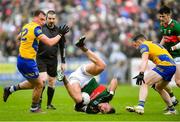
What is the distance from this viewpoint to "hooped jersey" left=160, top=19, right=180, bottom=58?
16703mm

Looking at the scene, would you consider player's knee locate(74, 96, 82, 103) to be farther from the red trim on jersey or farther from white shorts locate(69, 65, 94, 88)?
white shorts locate(69, 65, 94, 88)

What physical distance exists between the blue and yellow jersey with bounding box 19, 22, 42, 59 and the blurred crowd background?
45.3ft

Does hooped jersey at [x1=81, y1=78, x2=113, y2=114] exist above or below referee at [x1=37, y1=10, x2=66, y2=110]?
below

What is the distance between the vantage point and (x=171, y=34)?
16891 mm

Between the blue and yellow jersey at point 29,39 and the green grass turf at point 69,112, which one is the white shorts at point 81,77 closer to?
the green grass turf at point 69,112

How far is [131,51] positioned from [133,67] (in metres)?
1.35

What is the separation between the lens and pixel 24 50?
600 inches

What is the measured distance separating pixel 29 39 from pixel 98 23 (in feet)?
→ 53.6

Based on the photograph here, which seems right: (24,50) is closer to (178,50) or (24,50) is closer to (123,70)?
(178,50)

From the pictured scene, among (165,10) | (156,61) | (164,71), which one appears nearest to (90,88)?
(156,61)

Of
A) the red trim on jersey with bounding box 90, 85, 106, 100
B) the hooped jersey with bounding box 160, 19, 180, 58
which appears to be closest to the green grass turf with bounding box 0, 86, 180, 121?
the red trim on jersey with bounding box 90, 85, 106, 100

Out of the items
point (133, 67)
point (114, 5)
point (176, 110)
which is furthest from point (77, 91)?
point (114, 5)

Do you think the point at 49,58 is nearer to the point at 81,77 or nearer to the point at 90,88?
the point at 81,77

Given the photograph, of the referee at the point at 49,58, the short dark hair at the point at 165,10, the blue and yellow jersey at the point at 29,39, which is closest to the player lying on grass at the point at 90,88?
the blue and yellow jersey at the point at 29,39
